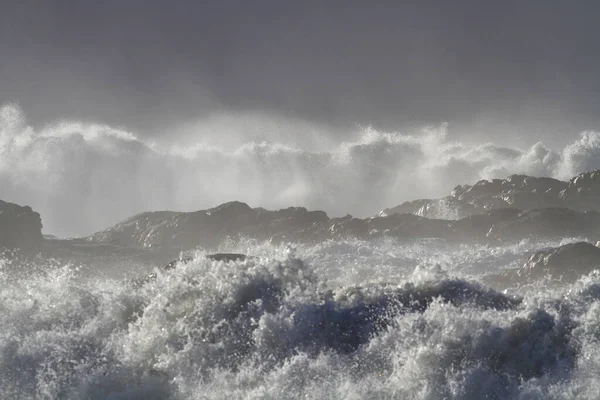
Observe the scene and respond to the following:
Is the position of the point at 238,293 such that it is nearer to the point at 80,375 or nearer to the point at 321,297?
the point at 321,297

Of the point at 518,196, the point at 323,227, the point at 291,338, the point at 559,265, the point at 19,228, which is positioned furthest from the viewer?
the point at 518,196

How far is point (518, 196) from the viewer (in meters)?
58.6

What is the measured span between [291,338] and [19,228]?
35803 mm

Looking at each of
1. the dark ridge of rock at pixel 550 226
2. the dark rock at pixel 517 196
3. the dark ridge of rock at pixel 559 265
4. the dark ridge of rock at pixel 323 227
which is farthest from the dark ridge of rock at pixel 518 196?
the dark ridge of rock at pixel 559 265

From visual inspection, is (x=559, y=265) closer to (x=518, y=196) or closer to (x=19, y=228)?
(x=518, y=196)

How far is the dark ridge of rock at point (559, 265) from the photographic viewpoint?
33812 mm

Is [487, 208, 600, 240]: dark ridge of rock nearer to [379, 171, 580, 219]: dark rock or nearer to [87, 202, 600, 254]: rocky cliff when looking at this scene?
[87, 202, 600, 254]: rocky cliff

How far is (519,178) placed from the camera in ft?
203

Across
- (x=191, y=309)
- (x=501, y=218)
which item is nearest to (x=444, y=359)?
(x=191, y=309)

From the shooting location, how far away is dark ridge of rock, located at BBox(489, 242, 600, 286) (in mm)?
33812

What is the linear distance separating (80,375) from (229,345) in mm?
3560

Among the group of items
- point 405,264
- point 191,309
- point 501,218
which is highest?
point 501,218

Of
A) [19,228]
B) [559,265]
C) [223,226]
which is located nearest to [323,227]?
[223,226]

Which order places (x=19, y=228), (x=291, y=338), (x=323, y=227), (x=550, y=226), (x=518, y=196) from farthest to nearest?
(x=518, y=196) → (x=323, y=227) → (x=19, y=228) → (x=550, y=226) → (x=291, y=338)
